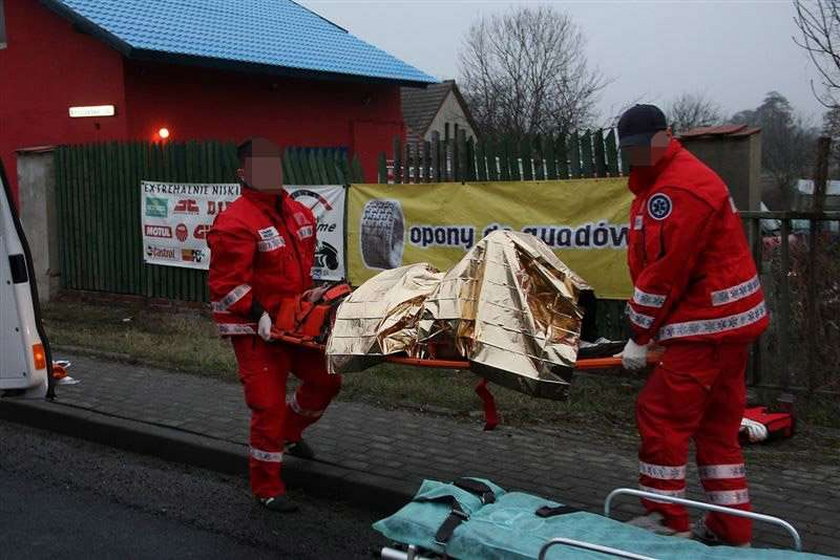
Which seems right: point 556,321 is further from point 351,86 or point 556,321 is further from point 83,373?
point 351,86

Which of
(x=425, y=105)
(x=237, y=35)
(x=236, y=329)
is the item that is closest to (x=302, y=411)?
(x=236, y=329)

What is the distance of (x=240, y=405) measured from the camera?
7.45m

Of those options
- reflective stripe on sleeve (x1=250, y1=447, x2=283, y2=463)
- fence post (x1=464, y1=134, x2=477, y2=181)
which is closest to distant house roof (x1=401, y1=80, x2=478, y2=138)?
fence post (x1=464, y1=134, x2=477, y2=181)

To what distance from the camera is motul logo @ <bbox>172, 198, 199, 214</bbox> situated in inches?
445

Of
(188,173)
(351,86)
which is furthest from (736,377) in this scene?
(351,86)

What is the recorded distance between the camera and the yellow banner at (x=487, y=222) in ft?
25.3

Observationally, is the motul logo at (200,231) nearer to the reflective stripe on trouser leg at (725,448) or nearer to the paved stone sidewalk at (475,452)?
the paved stone sidewalk at (475,452)

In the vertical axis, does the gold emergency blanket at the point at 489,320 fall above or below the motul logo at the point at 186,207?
below

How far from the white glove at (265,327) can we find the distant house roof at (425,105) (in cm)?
3168

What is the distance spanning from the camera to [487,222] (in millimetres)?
8492

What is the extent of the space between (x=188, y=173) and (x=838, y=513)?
8.76 metres

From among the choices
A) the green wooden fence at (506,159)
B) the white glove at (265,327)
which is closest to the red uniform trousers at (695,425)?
the white glove at (265,327)

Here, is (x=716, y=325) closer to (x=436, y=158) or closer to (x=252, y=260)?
(x=252, y=260)

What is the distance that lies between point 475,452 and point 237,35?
12601 mm
